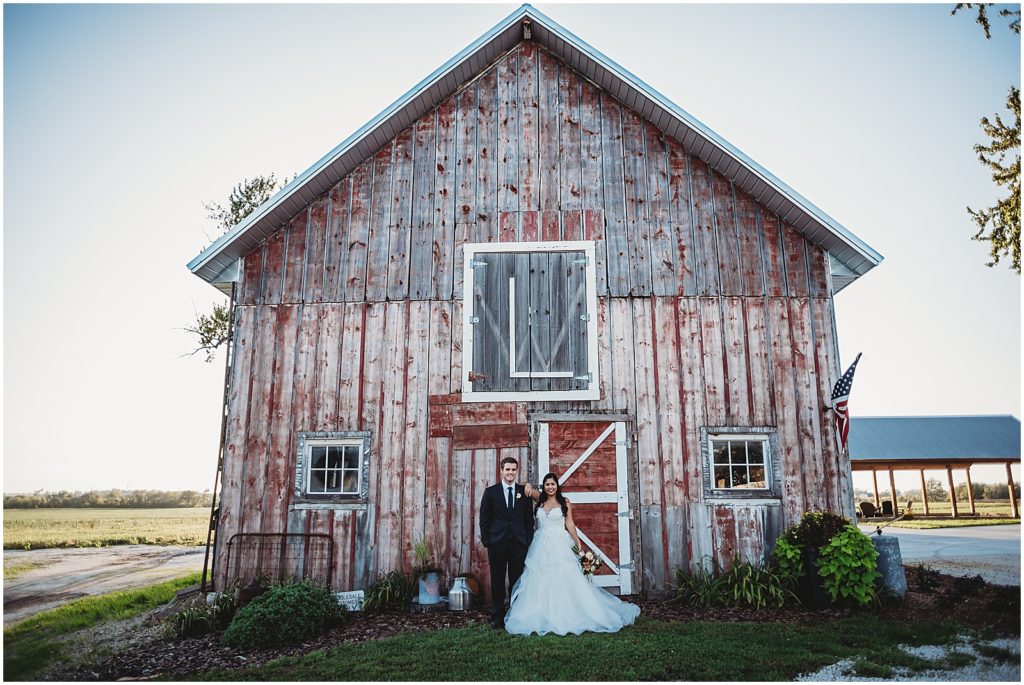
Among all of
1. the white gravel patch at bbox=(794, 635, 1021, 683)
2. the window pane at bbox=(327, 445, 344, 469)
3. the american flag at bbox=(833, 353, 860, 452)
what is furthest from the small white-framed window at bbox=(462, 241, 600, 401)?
the white gravel patch at bbox=(794, 635, 1021, 683)

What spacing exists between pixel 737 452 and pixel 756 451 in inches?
10.5

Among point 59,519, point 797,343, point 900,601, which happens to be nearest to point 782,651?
point 900,601

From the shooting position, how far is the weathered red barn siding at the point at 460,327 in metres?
9.45

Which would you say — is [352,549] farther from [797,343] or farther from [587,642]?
[797,343]

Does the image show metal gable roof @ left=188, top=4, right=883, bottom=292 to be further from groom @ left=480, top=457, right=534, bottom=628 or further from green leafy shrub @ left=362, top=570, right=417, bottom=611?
groom @ left=480, top=457, right=534, bottom=628

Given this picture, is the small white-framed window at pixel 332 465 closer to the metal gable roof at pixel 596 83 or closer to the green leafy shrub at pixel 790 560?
the metal gable roof at pixel 596 83

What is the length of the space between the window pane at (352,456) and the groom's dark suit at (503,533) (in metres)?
2.64

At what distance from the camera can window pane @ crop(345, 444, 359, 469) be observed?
9.74 meters

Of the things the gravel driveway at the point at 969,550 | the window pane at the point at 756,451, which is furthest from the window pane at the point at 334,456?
the gravel driveway at the point at 969,550

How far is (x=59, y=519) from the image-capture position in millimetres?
18969

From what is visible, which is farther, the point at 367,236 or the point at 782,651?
the point at 367,236

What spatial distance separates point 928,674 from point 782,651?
3.84 ft

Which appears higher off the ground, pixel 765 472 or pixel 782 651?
pixel 765 472

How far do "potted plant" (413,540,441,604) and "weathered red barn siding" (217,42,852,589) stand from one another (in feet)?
0.53
